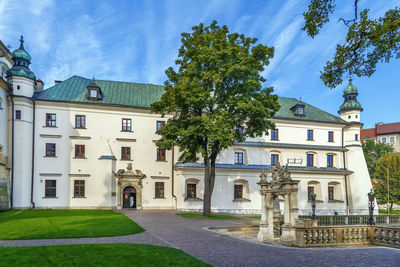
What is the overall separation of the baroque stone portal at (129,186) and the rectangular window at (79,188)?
3.10 metres

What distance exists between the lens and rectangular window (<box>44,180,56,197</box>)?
91.8 ft

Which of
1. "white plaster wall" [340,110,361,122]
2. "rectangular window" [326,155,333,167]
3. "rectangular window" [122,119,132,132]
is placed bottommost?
"rectangular window" [326,155,333,167]

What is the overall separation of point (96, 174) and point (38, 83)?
1192 cm

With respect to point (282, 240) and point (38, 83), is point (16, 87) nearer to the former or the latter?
point (38, 83)

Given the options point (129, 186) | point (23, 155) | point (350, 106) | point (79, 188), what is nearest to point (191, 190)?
point (129, 186)

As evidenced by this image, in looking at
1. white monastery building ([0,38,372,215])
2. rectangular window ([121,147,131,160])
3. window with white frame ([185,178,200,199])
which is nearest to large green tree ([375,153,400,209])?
Answer: white monastery building ([0,38,372,215])

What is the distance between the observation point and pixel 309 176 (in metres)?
34.2

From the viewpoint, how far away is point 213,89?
23406 mm

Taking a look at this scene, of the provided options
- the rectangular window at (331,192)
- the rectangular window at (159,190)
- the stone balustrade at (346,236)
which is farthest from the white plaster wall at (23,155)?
the rectangular window at (331,192)

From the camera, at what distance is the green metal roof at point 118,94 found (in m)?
29.9

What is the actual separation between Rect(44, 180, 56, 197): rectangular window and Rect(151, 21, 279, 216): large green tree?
12.4 metres

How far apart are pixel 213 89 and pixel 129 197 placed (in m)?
14.1

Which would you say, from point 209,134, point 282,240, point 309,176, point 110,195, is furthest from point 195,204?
point 282,240

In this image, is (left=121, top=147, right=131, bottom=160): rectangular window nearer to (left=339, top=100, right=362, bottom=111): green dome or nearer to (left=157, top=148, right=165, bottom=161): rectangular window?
(left=157, top=148, right=165, bottom=161): rectangular window
